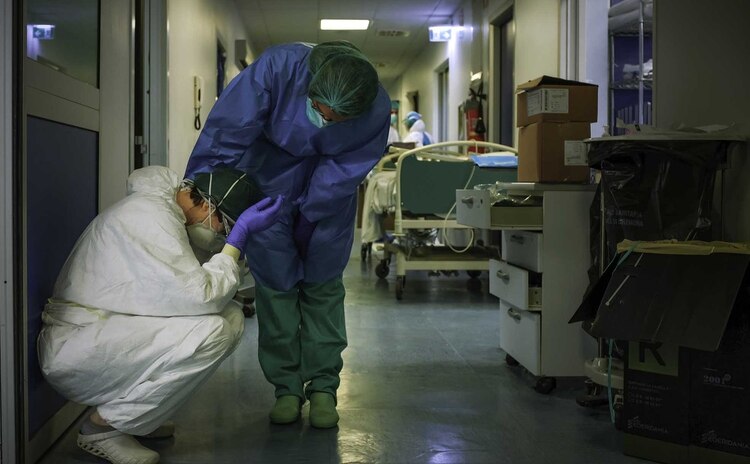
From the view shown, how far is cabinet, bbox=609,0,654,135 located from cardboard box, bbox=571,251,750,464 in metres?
2.59

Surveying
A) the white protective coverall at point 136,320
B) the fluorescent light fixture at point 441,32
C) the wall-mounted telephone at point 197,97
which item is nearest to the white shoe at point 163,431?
the white protective coverall at point 136,320

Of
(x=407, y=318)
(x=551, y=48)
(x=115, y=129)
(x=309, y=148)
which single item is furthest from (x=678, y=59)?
(x=551, y=48)

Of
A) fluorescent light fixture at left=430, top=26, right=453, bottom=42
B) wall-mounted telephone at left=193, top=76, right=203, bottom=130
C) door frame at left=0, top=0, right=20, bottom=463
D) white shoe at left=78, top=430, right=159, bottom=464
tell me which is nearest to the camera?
door frame at left=0, top=0, right=20, bottom=463

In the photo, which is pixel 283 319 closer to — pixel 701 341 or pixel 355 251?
pixel 701 341

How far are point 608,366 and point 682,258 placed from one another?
0.57m

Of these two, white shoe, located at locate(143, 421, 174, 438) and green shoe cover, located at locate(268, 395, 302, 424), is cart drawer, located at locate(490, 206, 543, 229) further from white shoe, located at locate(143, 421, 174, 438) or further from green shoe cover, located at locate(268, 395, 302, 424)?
white shoe, located at locate(143, 421, 174, 438)

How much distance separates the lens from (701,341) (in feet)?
5.87

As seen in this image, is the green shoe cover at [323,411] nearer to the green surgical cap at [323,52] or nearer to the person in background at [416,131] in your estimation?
the green surgical cap at [323,52]

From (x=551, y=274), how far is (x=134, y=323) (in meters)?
1.56

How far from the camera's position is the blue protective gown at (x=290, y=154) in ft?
7.07

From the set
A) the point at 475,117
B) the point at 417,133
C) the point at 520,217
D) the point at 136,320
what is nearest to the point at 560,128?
the point at 520,217

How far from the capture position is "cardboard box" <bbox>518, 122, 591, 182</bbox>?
9.41 feet

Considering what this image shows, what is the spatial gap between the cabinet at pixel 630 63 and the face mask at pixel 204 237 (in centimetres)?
295

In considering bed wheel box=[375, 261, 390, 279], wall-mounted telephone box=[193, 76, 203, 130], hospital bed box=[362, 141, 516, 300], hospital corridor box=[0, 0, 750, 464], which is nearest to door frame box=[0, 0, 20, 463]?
hospital corridor box=[0, 0, 750, 464]
